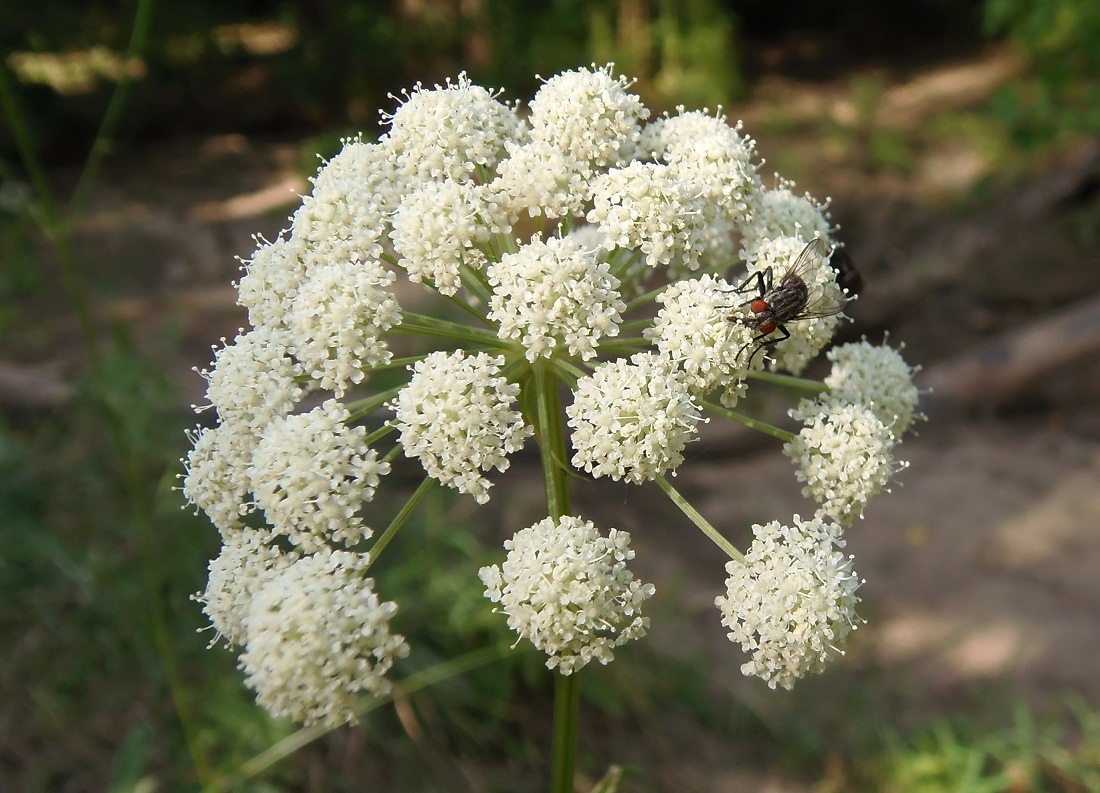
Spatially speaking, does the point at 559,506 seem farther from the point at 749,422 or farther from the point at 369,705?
the point at 369,705

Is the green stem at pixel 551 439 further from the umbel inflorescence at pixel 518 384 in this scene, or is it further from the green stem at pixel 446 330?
the green stem at pixel 446 330

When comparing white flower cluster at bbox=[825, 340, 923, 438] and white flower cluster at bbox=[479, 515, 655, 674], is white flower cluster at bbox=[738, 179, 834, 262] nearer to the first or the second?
white flower cluster at bbox=[825, 340, 923, 438]

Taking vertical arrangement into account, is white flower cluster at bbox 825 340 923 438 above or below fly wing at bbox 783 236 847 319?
below

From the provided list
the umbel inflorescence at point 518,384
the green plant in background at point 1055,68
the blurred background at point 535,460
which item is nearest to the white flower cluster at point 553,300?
the umbel inflorescence at point 518,384

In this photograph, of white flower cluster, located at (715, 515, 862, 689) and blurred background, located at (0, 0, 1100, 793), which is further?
blurred background, located at (0, 0, 1100, 793)


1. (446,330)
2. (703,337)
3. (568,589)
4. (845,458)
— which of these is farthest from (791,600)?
(446,330)

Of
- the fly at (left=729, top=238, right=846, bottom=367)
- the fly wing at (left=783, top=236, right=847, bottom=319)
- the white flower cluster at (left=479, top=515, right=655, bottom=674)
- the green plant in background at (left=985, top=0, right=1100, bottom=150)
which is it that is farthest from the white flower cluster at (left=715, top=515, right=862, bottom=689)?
the green plant in background at (left=985, top=0, right=1100, bottom=150)

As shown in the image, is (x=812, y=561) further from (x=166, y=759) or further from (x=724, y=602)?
(x=166, y=759)
